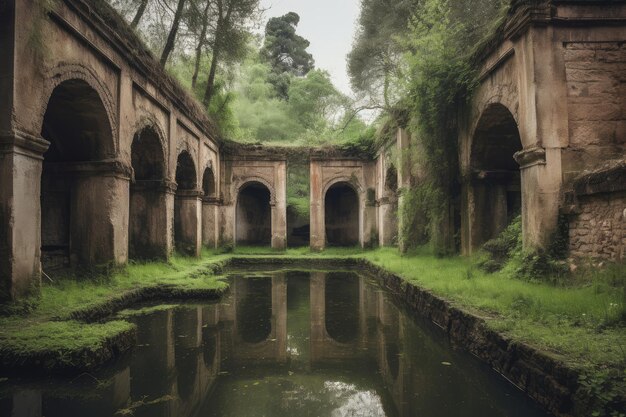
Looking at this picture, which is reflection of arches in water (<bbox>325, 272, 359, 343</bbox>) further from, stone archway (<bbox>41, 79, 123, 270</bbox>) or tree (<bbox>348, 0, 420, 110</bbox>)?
tree (<bbox>348, 0, 420, 110</bbox>)

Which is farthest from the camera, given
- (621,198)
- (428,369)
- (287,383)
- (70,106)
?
(70,106)

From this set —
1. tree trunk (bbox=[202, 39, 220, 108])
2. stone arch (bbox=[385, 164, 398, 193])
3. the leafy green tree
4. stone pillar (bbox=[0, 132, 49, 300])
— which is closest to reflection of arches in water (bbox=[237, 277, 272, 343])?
stone pillar (bbox=[0, 132, 49, 300])

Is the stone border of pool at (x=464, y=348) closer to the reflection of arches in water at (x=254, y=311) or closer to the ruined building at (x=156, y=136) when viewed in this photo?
the reflection of arches in water at (x=254, y=311)

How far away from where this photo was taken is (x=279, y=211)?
20.2 m

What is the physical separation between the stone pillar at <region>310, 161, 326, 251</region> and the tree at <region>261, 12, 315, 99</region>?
20.4 m

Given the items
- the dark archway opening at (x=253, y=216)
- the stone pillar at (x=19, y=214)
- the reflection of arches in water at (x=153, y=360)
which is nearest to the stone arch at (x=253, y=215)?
the dark archway opening at (x=253, y=216)

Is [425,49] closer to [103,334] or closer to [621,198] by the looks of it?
[621,198]

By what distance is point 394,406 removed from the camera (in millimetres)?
3631

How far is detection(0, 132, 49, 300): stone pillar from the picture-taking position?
18.3 ft

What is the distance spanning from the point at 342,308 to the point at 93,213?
17.3ft

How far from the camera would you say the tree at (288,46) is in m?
38.5

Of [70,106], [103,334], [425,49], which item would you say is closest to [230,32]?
[425,49]

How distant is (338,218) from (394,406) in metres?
21.8

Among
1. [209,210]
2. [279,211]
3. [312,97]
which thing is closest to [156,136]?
[209,210]
